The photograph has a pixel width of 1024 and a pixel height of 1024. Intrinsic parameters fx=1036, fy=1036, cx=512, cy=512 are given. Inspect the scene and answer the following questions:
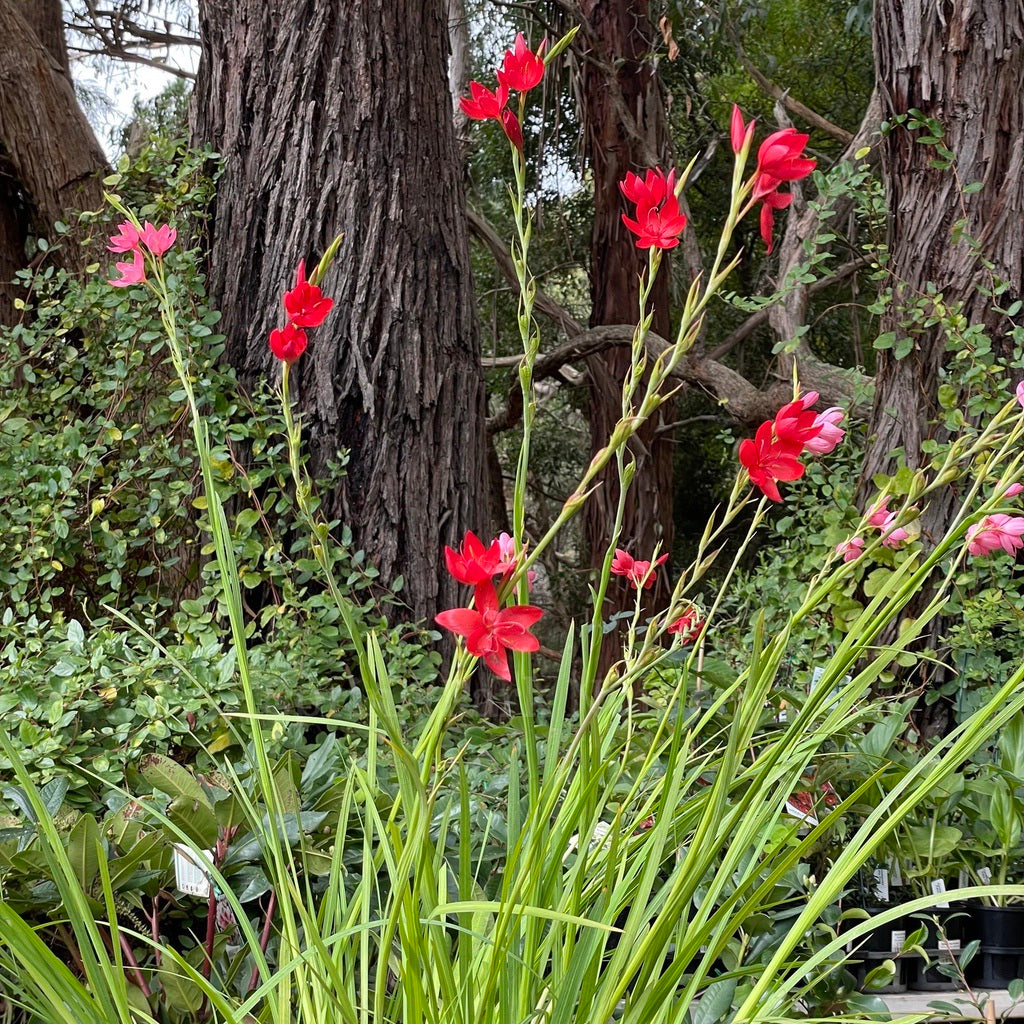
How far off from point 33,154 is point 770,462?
246cm

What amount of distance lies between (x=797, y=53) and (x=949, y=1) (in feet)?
12.4

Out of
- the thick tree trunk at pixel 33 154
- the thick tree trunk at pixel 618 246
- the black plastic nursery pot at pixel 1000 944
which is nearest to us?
the black plastic nursery pot at pixel 1000 944

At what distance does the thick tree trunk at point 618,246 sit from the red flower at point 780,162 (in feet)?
13.6

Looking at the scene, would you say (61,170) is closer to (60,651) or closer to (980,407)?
(60,651)

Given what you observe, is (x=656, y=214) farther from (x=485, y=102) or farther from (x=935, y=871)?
(x=935, y=871)

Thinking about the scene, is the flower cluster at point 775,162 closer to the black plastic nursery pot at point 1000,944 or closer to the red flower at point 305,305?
the red flower at point 305,305

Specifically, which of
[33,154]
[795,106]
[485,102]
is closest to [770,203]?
[485,102]

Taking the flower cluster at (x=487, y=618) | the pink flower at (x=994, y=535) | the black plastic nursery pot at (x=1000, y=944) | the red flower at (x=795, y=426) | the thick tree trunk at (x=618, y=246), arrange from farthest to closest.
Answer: the thick tree trunk at (x=618, y=246) < the black plastic nursery pot at (x=1000, y=944) < the pink flower at (x=994, y=535) < the red flower at (x=795, y=426) < the flower cluster at (x=487, y=618)

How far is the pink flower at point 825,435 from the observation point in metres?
0.75

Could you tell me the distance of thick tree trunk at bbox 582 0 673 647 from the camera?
4.86 m

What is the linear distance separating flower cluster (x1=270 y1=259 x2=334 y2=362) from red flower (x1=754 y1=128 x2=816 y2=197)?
0.31 metres

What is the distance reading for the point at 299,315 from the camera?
2.48 ft

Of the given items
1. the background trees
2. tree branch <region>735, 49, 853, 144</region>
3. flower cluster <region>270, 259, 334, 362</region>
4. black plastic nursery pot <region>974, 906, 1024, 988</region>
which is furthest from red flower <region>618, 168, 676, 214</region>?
tree branch <region>735, 49, 853, 144</region>

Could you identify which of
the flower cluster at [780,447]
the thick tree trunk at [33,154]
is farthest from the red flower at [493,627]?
the thick tree trunk at [33,154]
